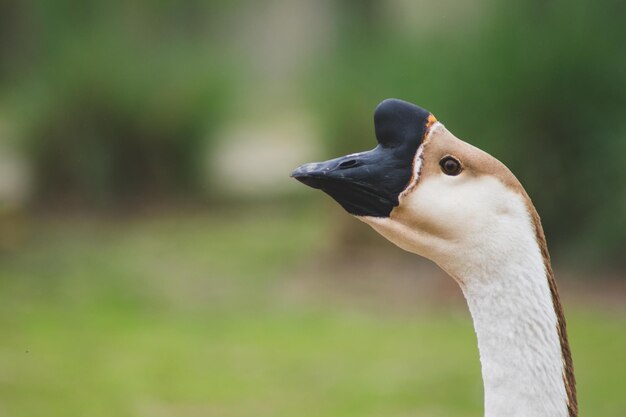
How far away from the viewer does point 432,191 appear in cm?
209

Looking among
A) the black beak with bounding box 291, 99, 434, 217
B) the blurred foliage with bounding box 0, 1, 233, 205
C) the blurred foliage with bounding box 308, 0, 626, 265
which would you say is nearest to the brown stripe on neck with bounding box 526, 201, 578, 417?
the black beak with bounding box 291, 99, 434, 217

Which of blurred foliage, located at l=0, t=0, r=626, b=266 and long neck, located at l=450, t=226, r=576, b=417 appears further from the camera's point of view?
blurred foliage, located at l=0, t=0, r=626, b=266

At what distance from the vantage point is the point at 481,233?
2.04m

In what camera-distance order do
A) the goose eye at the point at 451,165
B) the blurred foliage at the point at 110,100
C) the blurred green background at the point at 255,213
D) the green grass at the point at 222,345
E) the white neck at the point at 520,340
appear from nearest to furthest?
the white neck at the point at 520,340 < the goose eye at the point at 451,165 < the green grass at the point at 222,345 < the blurred green background at the point at 255,213 < the blurred foliage at the point at 110,100

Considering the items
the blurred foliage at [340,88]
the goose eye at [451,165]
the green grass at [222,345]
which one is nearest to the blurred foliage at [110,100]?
the blurred foliage at [340,88]

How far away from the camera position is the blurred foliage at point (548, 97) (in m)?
6.65

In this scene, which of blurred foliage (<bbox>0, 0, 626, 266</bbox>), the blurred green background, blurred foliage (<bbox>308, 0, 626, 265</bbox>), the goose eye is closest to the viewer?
the goose eye

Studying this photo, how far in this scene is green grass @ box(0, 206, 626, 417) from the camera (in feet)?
17.0

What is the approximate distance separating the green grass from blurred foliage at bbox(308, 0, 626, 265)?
908 mm

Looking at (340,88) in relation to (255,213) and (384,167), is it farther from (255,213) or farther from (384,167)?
(384,167)

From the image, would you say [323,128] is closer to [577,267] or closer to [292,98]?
[577,267]

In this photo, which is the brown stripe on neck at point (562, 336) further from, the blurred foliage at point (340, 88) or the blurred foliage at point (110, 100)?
the blurred foliage at point (110, 100)

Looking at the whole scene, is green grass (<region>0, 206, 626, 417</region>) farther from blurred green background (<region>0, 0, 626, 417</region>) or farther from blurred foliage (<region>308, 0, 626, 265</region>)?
blurred foliage (<region>308, 0, 626, 265</region>)

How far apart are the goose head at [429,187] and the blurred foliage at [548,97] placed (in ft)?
15.3
